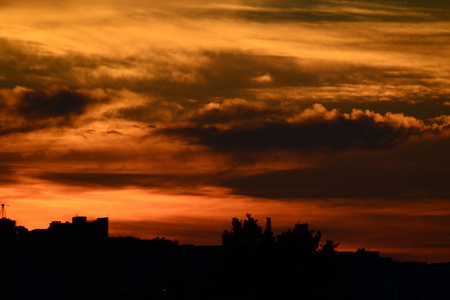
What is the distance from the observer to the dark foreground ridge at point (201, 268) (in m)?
60.8

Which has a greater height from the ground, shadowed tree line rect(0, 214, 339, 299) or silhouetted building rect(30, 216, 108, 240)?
silhouetted building rect(30, 216, 108, 240)

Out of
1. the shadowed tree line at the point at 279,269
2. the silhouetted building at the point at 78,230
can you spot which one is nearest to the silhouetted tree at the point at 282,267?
the shadowed tree line at the point at 279,269

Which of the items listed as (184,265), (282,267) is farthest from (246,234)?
(184,265)

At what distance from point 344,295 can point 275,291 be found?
4.73m

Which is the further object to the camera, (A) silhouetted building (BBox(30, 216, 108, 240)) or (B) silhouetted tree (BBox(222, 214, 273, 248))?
(A) silhouetted building (BBox(30, 216, 108, 240))

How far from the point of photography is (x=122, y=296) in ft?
284

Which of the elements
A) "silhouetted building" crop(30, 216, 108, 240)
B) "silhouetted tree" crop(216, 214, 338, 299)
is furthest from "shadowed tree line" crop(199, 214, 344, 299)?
"silhouetted building" crop(30, 216, 108, 240)

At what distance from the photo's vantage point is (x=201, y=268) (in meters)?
117

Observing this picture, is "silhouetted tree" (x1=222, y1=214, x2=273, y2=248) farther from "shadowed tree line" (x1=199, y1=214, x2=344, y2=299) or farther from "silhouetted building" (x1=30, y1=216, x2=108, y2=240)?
"silhouetted building" (x1=30, y1=216, x2=108, y2=240)

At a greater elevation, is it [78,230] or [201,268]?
[78,230]

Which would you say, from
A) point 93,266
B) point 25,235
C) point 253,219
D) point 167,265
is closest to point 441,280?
point 167,265

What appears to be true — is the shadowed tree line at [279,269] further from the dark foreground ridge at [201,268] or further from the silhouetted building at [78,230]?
the silhouetted building at [78,230]

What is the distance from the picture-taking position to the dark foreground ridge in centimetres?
6075

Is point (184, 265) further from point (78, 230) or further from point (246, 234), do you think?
point (246, 234)
